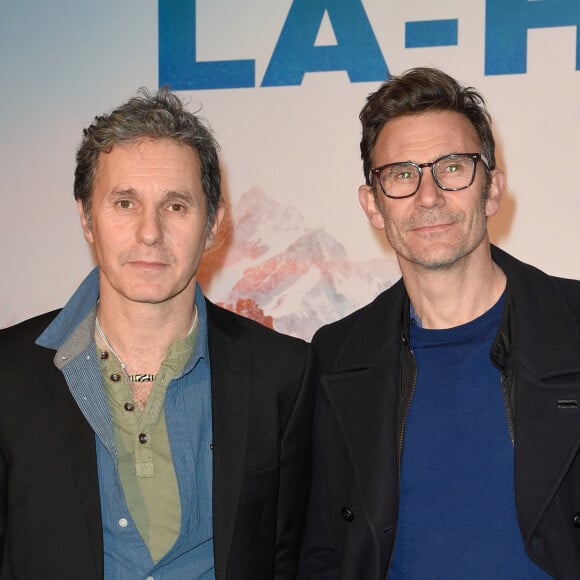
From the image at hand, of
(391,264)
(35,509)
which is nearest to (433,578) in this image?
(35,509)

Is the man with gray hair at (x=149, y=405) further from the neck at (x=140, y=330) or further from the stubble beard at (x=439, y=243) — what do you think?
the stubble beard at (x=439, y=243)

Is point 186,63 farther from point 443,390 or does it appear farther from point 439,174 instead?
point 443,390

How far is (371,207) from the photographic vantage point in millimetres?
2650

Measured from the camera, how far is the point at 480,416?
2.27 meters

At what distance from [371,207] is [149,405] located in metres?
0.94

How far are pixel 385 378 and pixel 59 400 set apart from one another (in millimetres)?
898

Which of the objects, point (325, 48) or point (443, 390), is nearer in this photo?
point (443, 390)

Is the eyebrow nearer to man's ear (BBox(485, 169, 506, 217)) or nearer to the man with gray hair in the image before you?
the man with gray hair

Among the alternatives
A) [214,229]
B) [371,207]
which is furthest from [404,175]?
[214,229]

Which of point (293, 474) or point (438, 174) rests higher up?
point (438, 174)

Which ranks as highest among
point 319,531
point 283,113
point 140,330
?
point 283,113

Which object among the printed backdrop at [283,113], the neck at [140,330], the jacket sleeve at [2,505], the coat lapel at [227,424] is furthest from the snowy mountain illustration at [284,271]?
the jacket sleeve at [2,505]

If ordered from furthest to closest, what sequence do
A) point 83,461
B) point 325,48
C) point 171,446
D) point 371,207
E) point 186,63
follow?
point 186,63, point 325,48, point 371,207, point 171,446, point 83,461

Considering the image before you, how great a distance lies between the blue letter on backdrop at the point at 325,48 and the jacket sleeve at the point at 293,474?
4.66 ft
